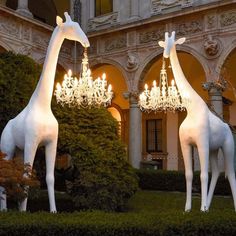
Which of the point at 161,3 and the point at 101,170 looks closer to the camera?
the point at 101,170

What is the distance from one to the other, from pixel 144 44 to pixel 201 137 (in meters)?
9.81

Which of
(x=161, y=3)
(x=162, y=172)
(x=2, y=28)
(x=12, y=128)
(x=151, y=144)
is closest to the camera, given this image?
(x=12, y=128)

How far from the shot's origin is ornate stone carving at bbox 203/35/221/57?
47.0ft

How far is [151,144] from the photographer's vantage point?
20.8 m

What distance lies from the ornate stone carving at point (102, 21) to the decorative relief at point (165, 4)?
1.73 m

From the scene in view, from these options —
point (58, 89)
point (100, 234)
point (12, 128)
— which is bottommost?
point (100, 234)

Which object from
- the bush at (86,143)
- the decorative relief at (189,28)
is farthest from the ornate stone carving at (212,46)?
the bush at (86,143)

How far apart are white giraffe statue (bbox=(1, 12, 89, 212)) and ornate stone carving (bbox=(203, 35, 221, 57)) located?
348 inches

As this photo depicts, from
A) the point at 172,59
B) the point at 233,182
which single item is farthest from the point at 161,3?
the point at 233,182

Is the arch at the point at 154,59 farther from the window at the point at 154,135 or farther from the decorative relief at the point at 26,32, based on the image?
the window at the point at 154,135

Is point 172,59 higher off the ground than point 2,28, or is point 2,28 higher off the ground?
point 2,28

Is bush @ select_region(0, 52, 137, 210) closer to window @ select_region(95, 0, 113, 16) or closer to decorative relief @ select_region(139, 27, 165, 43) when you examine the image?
decorative relief @ select_region(139, 27, 165, 43)

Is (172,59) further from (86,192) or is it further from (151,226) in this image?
(151,226)

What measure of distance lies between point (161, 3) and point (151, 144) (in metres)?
7.18
